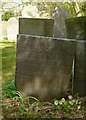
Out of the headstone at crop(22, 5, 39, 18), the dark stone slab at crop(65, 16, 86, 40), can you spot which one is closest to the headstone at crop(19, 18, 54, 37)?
the dark stone slab at crop(65, 16, 86, 40)

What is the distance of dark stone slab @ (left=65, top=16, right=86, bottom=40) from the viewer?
8.26ft

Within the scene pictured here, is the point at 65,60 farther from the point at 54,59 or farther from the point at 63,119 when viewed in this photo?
the point at 63,119

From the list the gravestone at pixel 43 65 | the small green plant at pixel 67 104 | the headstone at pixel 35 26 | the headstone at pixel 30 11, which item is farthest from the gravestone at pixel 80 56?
the headstone at pixel 30 11

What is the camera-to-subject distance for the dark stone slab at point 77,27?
2519 mm

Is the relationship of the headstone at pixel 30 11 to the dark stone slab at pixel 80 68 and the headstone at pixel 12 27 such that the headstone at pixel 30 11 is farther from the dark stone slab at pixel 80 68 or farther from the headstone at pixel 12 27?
the dark stone slab at pixel 80 68

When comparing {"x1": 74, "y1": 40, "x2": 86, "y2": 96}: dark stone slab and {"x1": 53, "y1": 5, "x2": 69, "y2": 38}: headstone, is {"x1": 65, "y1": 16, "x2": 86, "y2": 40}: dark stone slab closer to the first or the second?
{"x1": 74, "y1": 40, "x2": 86, "y2": 96}: dark stone slab

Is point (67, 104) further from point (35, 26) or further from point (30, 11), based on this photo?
point (30, 11)

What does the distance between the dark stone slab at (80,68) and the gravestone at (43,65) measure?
136 millimetres

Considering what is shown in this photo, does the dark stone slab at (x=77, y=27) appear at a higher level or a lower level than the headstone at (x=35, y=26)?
lower

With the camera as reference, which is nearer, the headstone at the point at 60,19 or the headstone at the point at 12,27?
the headstone at the point at 60,19

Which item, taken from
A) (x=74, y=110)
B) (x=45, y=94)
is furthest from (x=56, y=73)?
(x=74, y=110)

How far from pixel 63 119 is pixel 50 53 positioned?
93cm

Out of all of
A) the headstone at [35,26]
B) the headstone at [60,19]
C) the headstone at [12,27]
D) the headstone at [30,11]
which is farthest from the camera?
the headstone at [12,27]

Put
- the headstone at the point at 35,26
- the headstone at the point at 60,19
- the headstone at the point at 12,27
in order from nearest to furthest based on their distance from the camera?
the headstone at the point at 35,26, the headstone at the point at 60,19, the headstone at the point at 12,27
